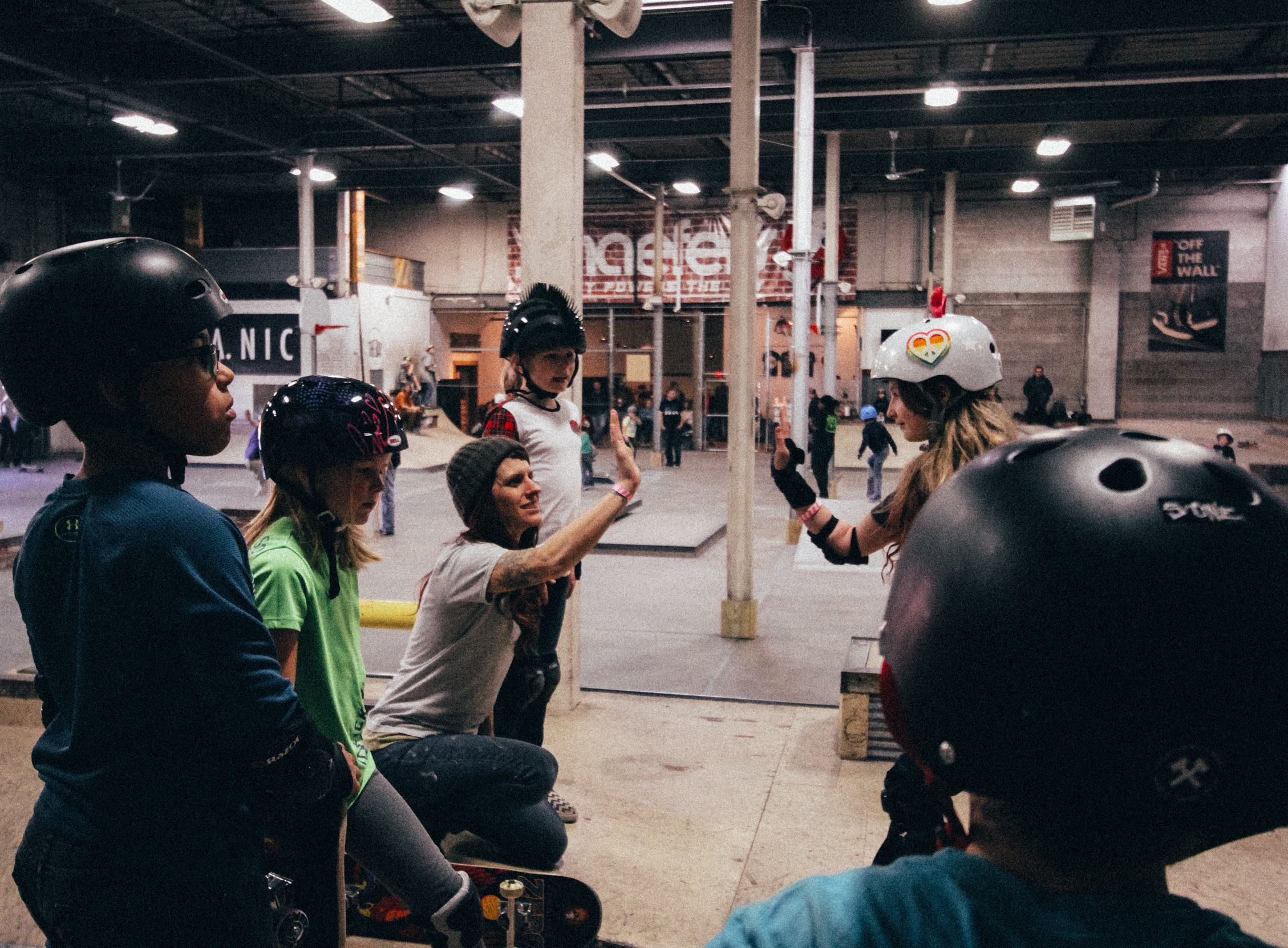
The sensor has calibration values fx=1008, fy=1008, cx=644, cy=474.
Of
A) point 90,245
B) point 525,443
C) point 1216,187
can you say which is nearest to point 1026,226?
point 1216,187

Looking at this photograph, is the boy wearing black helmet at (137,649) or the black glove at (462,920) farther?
the black glove at (462,920)

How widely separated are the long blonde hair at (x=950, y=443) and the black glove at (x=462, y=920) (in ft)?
4.94

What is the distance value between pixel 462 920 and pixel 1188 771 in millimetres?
1914

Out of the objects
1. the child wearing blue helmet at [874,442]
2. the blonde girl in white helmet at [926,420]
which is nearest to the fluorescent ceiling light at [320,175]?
the child wearing blue helmet at [874,442]

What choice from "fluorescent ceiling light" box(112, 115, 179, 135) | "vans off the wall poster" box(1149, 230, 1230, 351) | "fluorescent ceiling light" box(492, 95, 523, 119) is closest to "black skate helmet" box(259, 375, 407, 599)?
"fluorescent ceiling light" box(492, 95, 523, 119)

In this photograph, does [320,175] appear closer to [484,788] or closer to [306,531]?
[484,788]

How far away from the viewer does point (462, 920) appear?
92.4 inches

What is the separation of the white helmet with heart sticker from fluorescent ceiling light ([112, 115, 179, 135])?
17.6m

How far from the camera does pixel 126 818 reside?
156cm

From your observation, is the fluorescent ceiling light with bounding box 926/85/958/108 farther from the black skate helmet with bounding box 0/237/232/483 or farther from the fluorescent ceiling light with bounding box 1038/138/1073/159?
the black skate helmet with bounding box 0/237/232/483

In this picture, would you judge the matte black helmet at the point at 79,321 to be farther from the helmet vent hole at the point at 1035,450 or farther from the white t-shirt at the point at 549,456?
the white t-shirt at the point at 549,456

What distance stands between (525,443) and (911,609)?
10.7 feet

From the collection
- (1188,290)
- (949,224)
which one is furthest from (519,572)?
(1188,290)

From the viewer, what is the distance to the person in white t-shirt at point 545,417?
3969 mm
